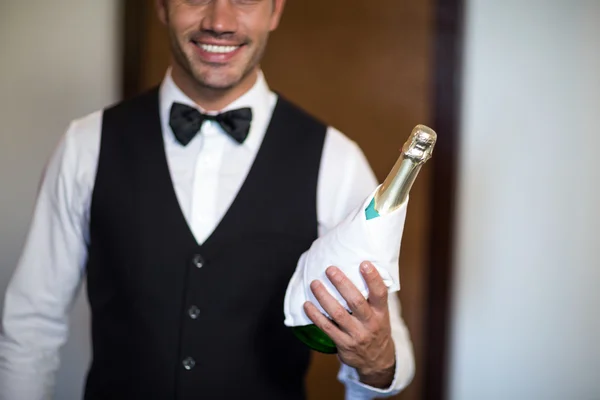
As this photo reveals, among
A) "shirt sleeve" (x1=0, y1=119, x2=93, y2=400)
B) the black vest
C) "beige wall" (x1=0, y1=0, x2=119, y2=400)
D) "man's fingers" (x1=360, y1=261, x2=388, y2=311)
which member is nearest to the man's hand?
"man's fingers" (x1=360, y1=261, x2=388, y2=311)

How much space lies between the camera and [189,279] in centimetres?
119

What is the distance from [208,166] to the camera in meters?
1.29

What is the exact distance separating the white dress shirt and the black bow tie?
3 cm

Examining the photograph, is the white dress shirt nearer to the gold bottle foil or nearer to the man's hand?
the man's hand

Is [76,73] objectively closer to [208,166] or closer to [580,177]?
[208,166]

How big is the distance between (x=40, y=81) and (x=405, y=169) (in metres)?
1.27

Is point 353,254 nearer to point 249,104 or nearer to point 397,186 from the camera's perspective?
point 397,186

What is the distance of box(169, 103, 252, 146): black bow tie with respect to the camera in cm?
128

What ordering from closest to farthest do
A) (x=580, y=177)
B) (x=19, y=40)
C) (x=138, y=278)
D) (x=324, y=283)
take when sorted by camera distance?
(x=324, y=283)
(x=138, y=278)
(x=580, y=177)
(x=19, y=40)

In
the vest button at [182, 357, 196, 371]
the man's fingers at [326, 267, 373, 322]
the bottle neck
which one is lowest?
the vest button at [182, 357, 196, 371]

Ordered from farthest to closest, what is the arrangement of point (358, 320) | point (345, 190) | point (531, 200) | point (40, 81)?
point (40, 81), point (531, 200), point (345, 190), point (358, 320)

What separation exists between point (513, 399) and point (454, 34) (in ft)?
3.08

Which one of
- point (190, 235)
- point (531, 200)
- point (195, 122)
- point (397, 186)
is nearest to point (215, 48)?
point (195, 122)

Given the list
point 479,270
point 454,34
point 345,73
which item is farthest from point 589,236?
point 345,73
